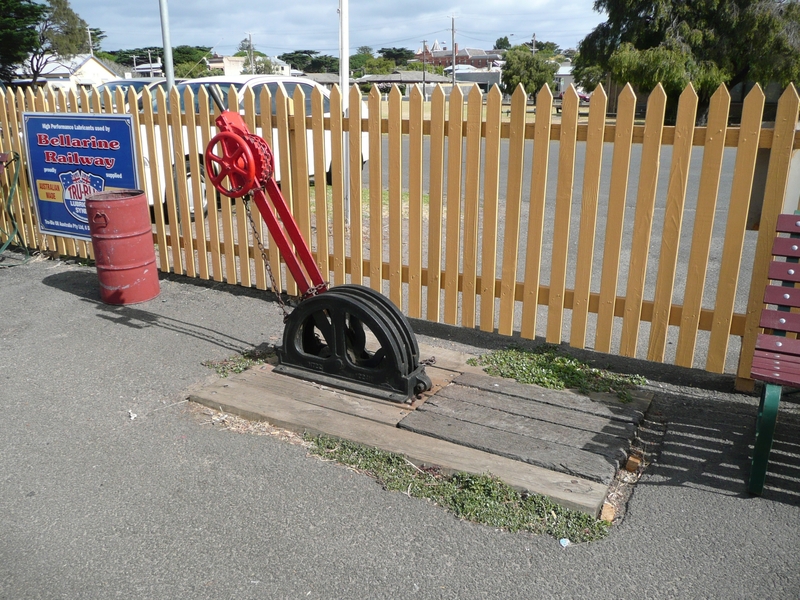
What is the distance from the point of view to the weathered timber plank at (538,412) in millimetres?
3768

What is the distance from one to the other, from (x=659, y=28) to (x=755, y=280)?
36167 millimetres

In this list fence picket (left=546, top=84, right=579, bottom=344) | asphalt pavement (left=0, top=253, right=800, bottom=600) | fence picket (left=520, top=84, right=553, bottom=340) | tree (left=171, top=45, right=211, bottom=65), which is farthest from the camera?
tree (left=171, top=45, right=211, bottom=65)

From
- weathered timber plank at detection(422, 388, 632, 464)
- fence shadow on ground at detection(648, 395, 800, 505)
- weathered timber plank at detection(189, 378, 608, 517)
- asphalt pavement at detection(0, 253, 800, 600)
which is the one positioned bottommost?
asphalt pavement at detection(0, 253, 800, 600)

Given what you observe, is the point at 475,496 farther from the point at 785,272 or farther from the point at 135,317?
the point at 135,317

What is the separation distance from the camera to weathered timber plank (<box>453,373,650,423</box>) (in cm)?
395

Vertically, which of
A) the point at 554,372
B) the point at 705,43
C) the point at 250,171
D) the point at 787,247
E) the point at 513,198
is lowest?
the point at 554,372

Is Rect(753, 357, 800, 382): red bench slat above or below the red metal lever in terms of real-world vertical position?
below

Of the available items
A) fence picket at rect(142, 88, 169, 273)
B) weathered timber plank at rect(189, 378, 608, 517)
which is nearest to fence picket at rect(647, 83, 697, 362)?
weathered timber plank at rect(189, 378, 608, 517)

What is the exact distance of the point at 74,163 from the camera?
7102 millimetres


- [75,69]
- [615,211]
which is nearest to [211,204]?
[615,211]

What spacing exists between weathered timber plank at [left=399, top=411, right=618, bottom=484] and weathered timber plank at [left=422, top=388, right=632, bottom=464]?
0.03m

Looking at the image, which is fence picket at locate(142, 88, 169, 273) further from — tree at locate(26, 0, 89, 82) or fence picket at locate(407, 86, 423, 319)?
tree at locate(26, 0, 89, 82)

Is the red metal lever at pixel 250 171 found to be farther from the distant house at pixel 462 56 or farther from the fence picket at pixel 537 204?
the distant house at pixel 462 56

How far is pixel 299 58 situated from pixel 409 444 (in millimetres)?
140734
